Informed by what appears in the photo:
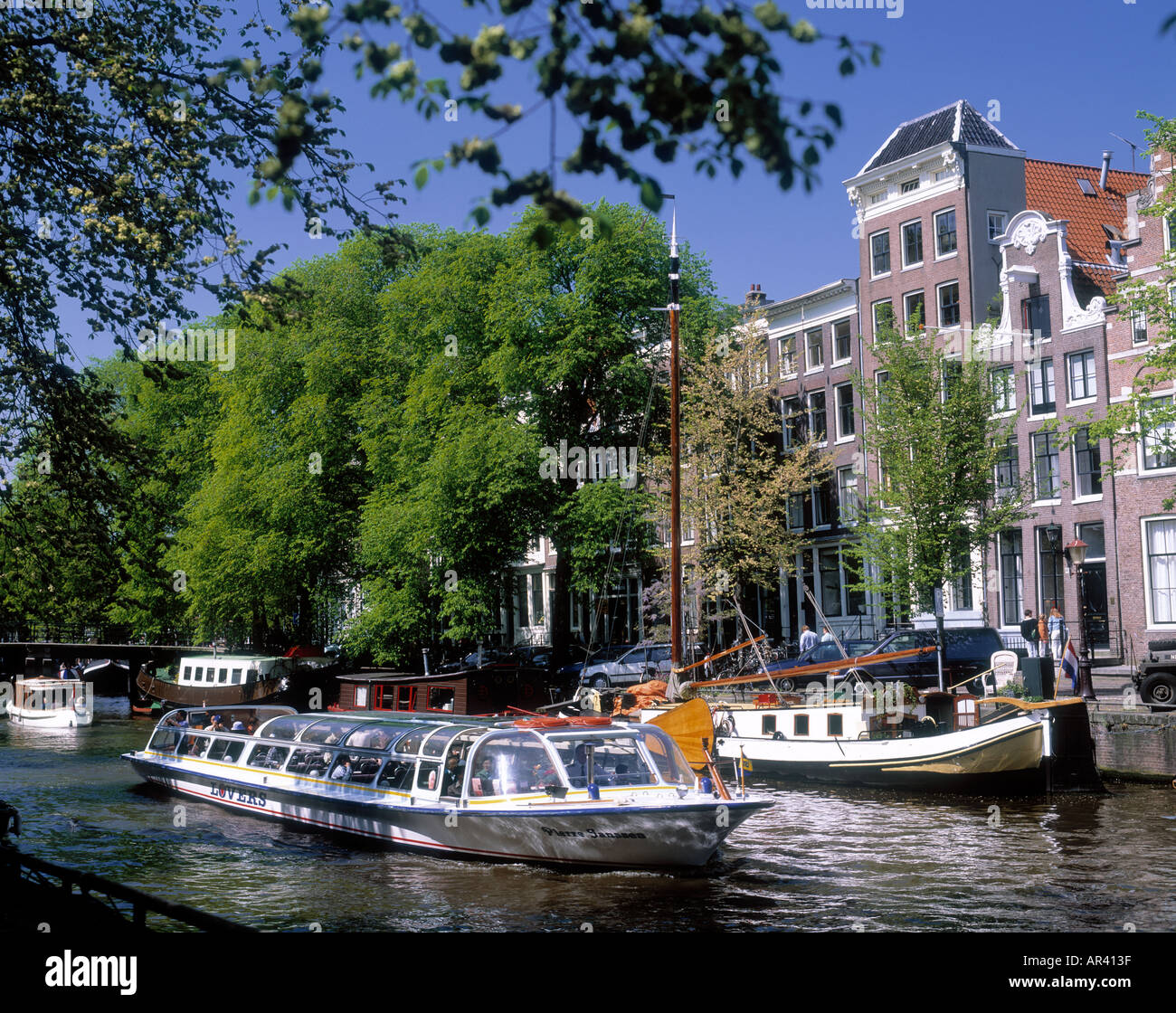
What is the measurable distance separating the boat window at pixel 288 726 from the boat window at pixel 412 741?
3.65 m

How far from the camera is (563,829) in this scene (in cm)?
1748

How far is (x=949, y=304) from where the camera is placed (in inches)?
1682

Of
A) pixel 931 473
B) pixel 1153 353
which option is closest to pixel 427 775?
pixel 931 473

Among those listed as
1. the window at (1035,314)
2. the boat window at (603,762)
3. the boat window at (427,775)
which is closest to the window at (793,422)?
the window at (1035,314)

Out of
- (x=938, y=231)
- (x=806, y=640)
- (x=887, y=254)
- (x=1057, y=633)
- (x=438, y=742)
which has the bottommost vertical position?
(x=438, y=742)

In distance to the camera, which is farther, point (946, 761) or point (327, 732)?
point (946, 761)

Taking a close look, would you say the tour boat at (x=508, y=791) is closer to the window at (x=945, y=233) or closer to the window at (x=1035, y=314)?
the window at (x=1035, y=314)

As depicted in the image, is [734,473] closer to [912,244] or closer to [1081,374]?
[912,244]

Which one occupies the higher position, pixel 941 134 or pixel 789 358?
pixel 941 134

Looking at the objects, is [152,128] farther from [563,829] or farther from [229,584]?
[229,584]

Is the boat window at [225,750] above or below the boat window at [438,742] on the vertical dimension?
below

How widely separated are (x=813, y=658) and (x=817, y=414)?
14.3m

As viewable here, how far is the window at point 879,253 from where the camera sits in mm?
45125
